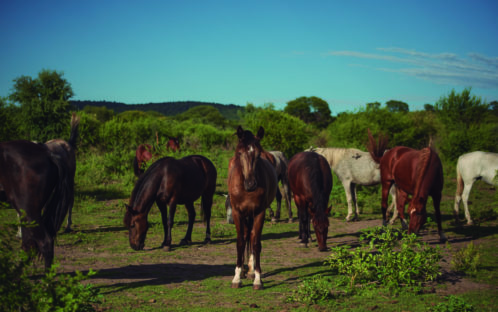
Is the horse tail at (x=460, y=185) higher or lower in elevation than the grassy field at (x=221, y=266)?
higher

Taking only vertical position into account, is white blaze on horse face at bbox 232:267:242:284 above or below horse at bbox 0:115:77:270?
below

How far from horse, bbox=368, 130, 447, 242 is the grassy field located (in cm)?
99

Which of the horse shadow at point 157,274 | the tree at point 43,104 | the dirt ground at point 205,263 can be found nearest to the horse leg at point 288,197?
the dirt ground at point 205,263

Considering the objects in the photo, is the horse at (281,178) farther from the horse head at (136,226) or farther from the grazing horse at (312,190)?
the horse head at (136,226)

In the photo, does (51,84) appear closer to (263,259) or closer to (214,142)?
(263,259)

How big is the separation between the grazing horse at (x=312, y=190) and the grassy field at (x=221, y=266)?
560mm

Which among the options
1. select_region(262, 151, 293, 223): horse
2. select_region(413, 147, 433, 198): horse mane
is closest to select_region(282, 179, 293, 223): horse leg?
select_region(262, 151, 293, 223): horse

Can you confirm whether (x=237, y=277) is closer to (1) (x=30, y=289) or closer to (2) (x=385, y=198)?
(1) (x=30, y=289)

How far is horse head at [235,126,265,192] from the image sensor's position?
6062mm

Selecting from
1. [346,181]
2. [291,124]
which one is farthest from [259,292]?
[291,124]

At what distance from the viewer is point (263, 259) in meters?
8.44

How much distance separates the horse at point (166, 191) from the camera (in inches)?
343

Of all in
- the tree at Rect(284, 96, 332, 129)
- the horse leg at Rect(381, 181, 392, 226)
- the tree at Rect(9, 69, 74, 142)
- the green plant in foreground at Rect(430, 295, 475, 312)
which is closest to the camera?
the green plant in foreground at Rect(430, 295, 475, 312)

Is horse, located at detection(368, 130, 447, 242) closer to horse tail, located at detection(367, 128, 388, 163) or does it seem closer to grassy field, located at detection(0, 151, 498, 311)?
grassy field, located at detection(0, 151, 498, 311)
